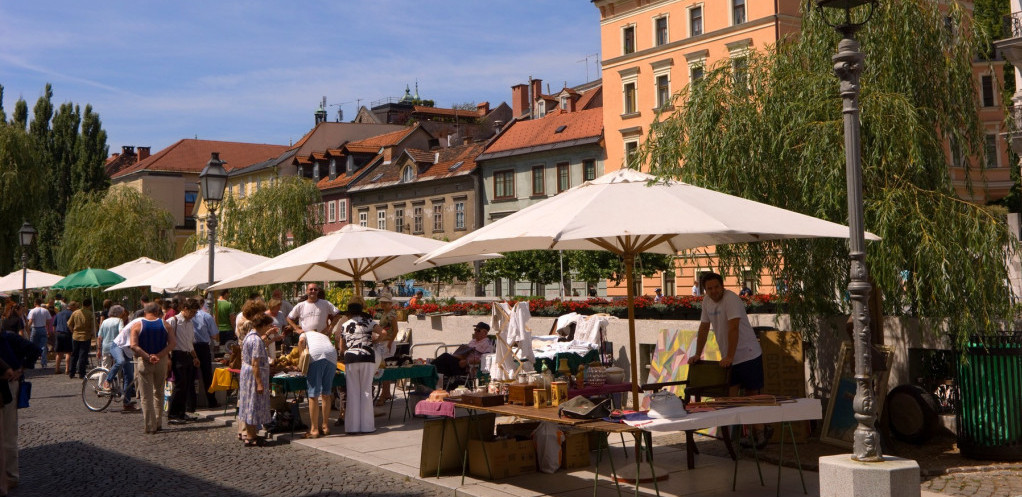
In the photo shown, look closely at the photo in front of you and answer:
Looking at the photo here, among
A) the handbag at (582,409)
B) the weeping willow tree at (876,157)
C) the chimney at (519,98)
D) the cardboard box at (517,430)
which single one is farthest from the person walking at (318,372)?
the chimney at (519,98)

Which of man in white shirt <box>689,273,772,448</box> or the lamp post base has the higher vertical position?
man in white shirt <box>689,273,772,448</box>

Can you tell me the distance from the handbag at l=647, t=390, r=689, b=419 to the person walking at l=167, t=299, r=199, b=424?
897cm

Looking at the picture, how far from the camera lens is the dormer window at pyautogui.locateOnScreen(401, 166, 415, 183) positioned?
6172cm

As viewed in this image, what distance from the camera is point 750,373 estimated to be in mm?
9484

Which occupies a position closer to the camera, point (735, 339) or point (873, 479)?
point (873, 479)

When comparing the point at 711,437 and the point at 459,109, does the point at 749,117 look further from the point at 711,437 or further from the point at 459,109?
the point at 459,109

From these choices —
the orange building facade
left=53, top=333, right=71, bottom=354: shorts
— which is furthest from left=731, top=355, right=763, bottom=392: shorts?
the orange building facade

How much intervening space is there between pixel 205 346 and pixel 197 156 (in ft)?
258

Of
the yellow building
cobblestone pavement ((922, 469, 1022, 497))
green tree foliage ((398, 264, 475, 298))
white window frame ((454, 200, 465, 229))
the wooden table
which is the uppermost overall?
the yellow building

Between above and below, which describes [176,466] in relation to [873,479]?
below

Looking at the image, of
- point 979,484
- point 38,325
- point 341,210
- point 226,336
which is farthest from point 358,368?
point 341,210

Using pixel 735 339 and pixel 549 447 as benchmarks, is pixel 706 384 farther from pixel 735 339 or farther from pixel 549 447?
pixel 549 447

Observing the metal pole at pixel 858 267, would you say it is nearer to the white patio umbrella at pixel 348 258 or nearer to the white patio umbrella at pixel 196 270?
the white patio umbrella at pixel 348 258

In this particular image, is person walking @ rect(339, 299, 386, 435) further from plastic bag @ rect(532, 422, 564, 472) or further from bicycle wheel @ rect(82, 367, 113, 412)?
bicycle wheel @ rect(82, 367, 113, 412)
